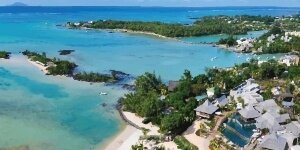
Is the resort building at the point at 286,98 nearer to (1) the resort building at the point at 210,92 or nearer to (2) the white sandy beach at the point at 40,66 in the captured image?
(1) the resort building at the point at 210,92

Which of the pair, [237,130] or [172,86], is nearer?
[237,130]

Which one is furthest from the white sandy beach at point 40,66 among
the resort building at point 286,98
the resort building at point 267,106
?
the resort building at point 286,98

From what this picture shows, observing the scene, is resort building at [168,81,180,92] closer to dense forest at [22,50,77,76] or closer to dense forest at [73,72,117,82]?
dense forest at [73,72,117,82]

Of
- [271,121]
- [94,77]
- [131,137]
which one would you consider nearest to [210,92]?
[271,121]

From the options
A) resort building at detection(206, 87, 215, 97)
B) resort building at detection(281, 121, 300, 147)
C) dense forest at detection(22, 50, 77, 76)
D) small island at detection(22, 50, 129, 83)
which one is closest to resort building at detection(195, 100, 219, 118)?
resort building at detection(206, 87, 215, 97)

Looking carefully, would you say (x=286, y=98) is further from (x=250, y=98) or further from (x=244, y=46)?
(x=244, y=46)

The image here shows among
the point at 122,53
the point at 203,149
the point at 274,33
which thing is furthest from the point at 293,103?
the point at 274,33

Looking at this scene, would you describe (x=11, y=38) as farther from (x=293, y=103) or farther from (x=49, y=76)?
(x=293, y=103)

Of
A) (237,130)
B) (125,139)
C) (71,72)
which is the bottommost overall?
(71,72)
